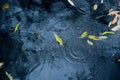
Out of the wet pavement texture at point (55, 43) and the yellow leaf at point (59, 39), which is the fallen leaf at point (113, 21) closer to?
the wet pavement texture at point (55, 43)

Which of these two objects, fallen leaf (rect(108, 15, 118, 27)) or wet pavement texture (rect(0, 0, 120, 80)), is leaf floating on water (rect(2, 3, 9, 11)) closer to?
wet pavement texture (rect(0, 0, 120, 80))

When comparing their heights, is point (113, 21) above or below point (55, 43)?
above

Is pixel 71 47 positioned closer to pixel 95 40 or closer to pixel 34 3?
pixel 95 40

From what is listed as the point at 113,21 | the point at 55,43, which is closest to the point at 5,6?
the point at 55,43

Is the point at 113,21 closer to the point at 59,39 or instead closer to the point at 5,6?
the point at 59,39

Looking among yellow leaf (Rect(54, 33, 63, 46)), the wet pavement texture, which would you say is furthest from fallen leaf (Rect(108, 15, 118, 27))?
yellow leaf (Rect(54, 33, 63, 46))

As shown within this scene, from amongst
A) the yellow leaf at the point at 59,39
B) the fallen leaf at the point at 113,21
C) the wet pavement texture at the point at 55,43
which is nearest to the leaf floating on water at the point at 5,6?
the wet pavement texture at the point at 55,43

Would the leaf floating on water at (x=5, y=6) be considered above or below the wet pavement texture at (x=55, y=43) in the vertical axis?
above

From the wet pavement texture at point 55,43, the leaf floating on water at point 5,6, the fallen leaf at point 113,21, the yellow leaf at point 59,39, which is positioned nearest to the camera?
the wet pavement texture at point 55,43
